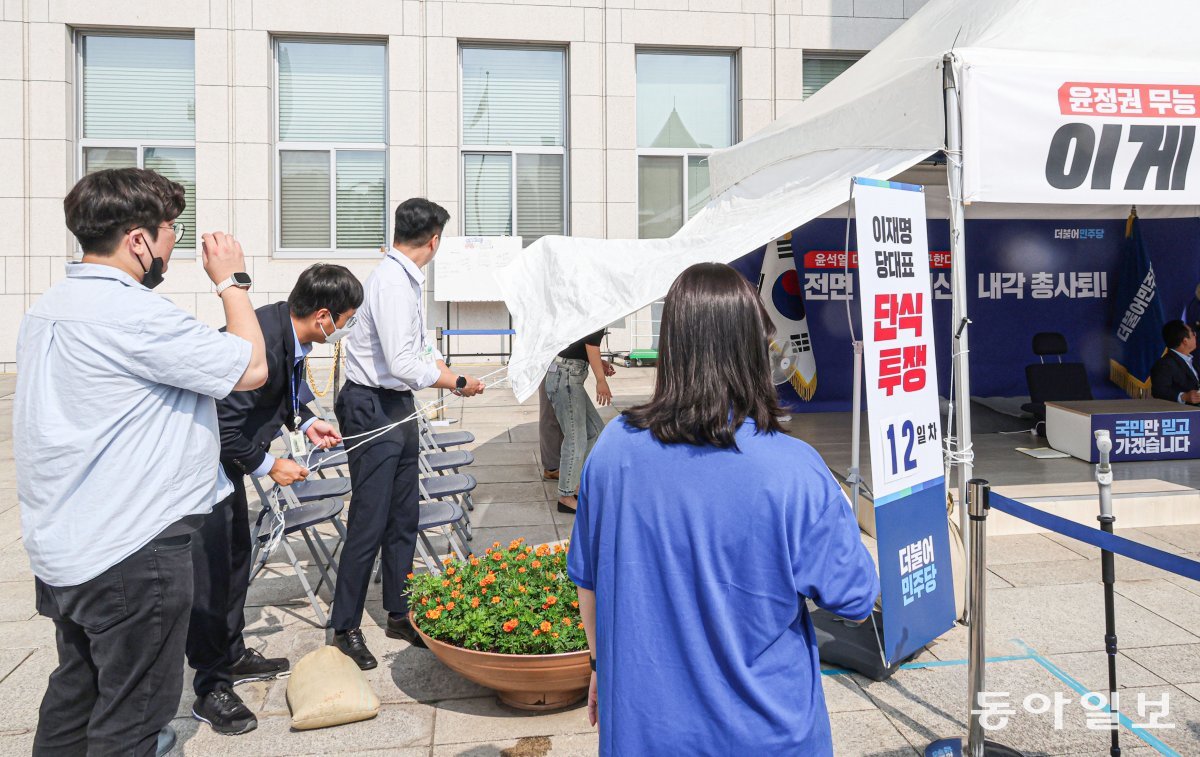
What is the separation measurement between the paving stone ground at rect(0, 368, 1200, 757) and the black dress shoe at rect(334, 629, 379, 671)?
0.05m

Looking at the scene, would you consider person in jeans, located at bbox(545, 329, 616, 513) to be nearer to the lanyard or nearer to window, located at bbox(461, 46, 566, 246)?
the lanyard

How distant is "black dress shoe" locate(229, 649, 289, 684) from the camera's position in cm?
390

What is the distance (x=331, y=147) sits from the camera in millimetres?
14617

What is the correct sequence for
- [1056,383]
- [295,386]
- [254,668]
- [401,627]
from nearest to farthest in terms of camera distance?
[295,386], [254,668], [401,627], [1056,383]

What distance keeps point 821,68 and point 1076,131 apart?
11.9 metres

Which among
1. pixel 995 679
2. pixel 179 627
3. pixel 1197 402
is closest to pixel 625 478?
pixel 179 627

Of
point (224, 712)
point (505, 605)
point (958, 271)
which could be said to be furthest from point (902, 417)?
point (224, 712)

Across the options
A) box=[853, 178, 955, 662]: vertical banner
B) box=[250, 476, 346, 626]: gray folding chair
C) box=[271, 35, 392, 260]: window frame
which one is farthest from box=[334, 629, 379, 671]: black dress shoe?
box=[271, 35, 392, 260]: window frame

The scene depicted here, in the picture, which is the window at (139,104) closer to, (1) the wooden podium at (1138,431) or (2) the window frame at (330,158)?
(2) the window frame at (330,158)

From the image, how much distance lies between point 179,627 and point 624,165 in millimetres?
13108

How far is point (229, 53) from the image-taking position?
13.9m

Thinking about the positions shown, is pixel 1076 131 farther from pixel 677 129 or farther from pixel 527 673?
pixel 677 129

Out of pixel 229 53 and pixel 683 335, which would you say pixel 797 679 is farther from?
pixel 229 53

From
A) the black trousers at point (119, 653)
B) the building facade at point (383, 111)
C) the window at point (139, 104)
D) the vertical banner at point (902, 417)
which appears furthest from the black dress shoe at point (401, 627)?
the window at point (139, 104)
